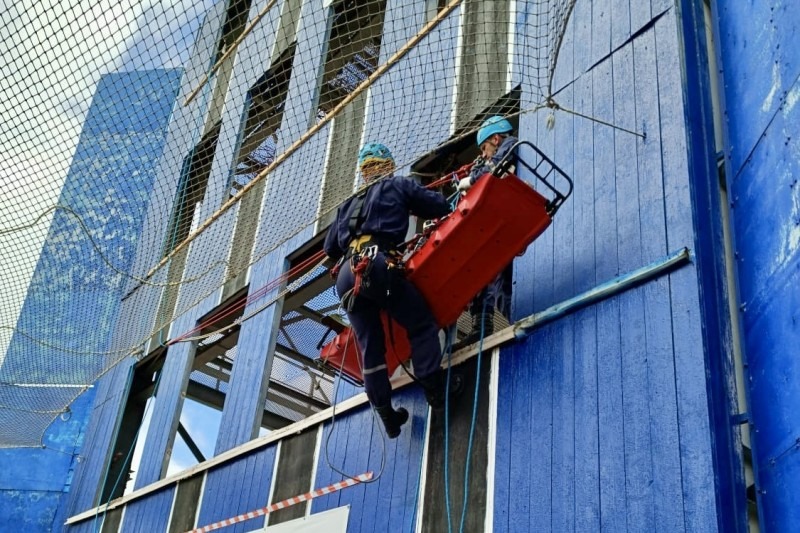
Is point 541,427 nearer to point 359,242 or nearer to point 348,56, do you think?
point 359,242

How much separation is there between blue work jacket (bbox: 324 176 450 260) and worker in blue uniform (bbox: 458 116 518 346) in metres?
0.36

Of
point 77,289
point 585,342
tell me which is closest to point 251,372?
point 77,289

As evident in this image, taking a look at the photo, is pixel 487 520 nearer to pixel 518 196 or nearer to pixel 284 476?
pixel 518 196

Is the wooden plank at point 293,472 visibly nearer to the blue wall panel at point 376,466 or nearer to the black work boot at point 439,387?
the blue wall panel at point 376,466

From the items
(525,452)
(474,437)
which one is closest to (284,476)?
(474,437)

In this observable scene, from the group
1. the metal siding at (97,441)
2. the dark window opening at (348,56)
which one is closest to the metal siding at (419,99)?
the dark window opening at (348,56)

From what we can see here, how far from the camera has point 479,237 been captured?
5.12m

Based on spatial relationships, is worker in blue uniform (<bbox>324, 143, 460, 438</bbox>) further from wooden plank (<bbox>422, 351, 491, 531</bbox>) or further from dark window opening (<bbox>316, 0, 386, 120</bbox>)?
dark window opening (<bbox>316, 0, 386, 120</bbox>)

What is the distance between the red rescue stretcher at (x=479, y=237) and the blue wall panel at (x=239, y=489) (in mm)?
2558

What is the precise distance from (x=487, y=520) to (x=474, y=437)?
57cm

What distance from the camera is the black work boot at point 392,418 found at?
573cm

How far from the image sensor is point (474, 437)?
5.45 meters

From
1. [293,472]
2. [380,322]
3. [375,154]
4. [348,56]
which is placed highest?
[348,56]

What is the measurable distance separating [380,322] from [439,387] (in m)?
0.58
